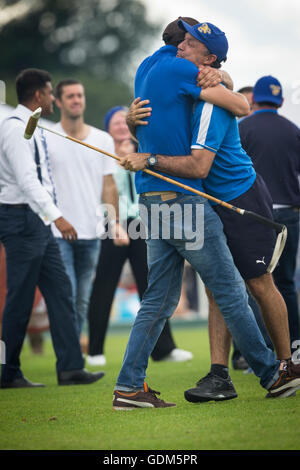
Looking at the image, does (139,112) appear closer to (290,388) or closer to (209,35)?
(209,35)

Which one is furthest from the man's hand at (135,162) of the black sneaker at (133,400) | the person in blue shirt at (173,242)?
the black sneaker at (133,400)

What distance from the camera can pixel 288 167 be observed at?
6367 mm

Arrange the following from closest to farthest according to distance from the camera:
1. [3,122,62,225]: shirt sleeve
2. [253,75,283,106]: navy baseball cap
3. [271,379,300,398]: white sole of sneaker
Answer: [271,379,300,398]: white sole of sneaker, [3,122,62,225]: shirt sleeve, [253,75,283,106]: navy baseball cap

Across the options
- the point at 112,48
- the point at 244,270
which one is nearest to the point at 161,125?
the point at 244,270

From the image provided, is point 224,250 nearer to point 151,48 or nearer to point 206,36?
point 206,36

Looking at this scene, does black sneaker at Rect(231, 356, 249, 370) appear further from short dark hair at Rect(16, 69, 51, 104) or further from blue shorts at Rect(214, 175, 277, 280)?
short dark hair at Rect(16, 69, 51, 104)

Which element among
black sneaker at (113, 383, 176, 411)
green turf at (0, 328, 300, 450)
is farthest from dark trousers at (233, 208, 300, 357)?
black sneaker at (113, 383, 176, 411)

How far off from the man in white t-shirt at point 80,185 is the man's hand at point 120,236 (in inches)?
2.9

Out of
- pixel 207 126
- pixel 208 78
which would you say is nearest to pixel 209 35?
pixel 208 78

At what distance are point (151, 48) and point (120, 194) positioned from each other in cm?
4390

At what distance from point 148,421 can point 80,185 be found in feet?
11.8

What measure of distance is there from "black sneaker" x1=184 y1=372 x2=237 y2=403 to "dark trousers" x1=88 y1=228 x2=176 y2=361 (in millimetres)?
2719

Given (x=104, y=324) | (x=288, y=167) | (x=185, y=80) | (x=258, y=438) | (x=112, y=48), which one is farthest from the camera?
(x=112, y=48)

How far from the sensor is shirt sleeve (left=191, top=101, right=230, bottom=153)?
4.44 meters
